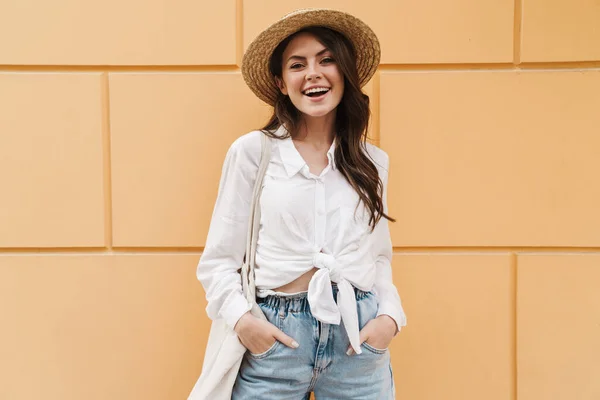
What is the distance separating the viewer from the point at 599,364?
2262mm

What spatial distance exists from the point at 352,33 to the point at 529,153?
983mm

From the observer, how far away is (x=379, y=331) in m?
1.67

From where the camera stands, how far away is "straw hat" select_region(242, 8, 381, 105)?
166 cm

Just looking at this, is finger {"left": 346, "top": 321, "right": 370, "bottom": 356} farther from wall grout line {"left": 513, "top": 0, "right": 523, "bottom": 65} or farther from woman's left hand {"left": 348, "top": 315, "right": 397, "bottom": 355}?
wall grout line {"left": 513, "top": 0, "right": 523, "bottom": 65}

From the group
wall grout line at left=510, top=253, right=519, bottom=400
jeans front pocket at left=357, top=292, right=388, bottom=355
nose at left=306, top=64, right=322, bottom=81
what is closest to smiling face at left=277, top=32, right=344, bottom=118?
nose at left=306, top=64, right=322, bottom=81

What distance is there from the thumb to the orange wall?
2.44 feet

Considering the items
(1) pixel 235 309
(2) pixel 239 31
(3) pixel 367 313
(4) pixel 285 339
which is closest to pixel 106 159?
(2) pixel 239 31

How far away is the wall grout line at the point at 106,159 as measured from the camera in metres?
2.19

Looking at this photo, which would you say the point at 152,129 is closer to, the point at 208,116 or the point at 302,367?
the point at 208,116

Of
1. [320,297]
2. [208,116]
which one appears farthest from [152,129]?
[320,297]

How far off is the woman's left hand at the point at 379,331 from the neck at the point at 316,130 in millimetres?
621

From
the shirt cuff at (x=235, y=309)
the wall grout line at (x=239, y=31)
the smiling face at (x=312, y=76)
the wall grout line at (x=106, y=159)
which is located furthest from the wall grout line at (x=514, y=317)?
the wall grout line at (x=106, y=159)

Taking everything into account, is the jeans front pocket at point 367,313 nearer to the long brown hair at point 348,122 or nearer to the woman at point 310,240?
the woman at point 310,240

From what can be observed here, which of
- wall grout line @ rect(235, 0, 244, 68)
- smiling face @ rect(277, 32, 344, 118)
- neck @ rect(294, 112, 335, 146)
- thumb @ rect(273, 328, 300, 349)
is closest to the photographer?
thumb @ rect(273, 328, 300, 349)
